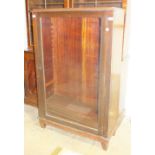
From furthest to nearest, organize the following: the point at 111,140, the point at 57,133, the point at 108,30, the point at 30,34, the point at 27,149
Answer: the point at 30,34 < the point at 57,133 < the point at 111,140 < the point at 27,149 < the point at 108,30

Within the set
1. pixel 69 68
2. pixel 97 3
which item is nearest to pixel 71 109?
pixel 69 68

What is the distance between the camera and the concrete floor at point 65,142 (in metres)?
1.89

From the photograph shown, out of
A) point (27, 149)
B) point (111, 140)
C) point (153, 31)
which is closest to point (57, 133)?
point (27, 149)

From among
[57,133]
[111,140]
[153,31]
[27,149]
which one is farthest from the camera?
[57,133]

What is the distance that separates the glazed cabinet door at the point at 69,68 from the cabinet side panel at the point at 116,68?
153 millimetres

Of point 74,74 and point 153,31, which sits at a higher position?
point 153,31

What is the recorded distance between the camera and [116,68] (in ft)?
6.07

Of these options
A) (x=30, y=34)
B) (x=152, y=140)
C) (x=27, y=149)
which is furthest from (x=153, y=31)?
(x=30, y=34)

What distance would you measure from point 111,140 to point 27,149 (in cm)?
88

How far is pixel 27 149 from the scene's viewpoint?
1.92 meters

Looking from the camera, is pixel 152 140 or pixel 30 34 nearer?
pixel 152 140

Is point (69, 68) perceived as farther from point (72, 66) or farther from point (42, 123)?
point (42, 123)

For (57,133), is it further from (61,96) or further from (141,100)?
(141,100)

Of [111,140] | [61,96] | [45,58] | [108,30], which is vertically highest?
[108,30]
